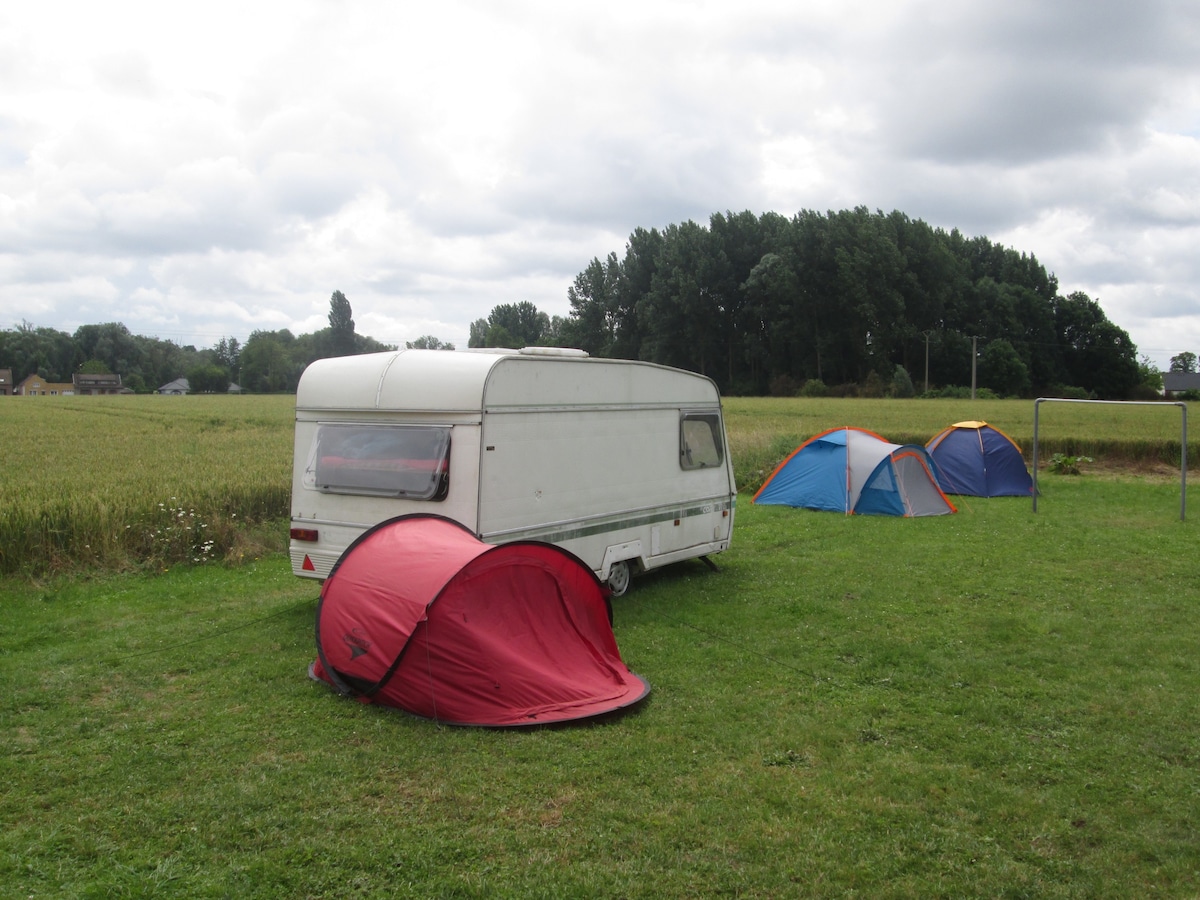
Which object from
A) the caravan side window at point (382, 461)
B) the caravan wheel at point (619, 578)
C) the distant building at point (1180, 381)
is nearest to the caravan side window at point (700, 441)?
the caravan wheel at point (619, 578)

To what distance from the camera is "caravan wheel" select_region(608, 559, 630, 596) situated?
9.45 metres

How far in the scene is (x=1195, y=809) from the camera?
467 centimetres

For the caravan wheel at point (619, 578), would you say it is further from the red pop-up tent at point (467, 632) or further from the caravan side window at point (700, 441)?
the red pop-up tent at point (467, 632)

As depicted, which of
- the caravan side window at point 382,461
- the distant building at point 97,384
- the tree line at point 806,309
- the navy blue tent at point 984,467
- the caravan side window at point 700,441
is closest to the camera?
the caravan side window at point 382,461

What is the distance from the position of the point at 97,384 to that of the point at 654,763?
11498 cm

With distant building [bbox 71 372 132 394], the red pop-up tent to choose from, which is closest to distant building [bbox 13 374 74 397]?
distant building [bbox 71 372 132 394]

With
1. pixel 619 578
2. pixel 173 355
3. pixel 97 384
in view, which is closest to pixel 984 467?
pixel 619 578

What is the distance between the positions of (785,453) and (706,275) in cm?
4613

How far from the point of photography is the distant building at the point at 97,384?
102062 millimetres

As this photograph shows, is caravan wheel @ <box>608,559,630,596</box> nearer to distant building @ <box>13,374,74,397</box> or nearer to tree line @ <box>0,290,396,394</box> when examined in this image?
tree line @ <box>0,290,396,394</box>

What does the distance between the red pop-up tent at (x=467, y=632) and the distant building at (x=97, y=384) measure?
10693cm

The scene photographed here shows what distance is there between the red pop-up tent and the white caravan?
94 centimetres

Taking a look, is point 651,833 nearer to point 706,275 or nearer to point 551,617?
point 551,617

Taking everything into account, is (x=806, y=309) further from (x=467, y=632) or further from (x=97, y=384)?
(x=97, y=384)
